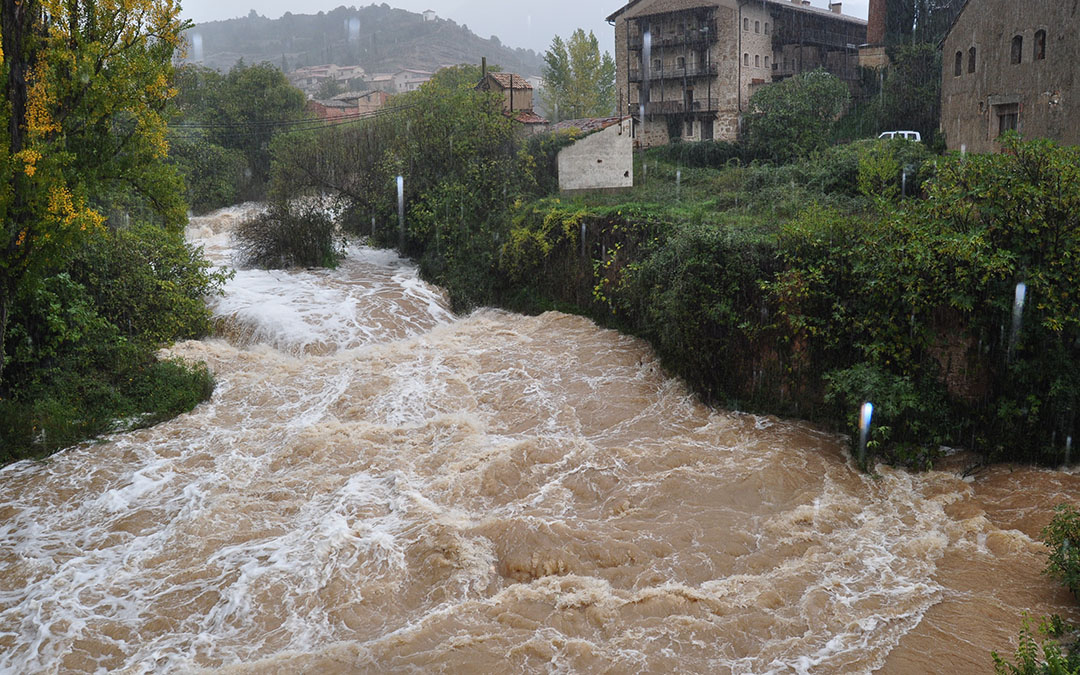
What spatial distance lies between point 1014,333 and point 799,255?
361 cm

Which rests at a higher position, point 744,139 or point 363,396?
point 744,139

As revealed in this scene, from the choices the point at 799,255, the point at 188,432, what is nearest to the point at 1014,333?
the point at 799,255

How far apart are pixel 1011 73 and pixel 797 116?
8341 millimetres

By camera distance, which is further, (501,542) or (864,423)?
(864,423)

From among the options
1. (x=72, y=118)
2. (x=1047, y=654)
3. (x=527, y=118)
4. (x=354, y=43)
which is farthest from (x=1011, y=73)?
(x=354, y=43)

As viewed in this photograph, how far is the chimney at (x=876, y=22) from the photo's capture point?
36.9 meters

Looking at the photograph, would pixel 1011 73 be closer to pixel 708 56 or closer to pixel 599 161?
pixel 599 161

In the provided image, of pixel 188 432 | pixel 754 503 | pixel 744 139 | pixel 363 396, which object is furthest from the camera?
pixel 744 139

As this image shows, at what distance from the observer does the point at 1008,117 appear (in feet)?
66.9

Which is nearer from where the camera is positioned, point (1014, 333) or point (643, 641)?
point (643, 641)

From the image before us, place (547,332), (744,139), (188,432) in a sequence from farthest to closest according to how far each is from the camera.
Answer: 1. (744,139)
2. (547,332)
3. (188,432)

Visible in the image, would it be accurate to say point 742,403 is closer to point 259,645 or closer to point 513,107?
point 259,645

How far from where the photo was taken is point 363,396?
15141 millimetres

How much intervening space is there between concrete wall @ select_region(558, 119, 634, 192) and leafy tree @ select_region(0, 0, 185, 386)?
13637 millimetres
